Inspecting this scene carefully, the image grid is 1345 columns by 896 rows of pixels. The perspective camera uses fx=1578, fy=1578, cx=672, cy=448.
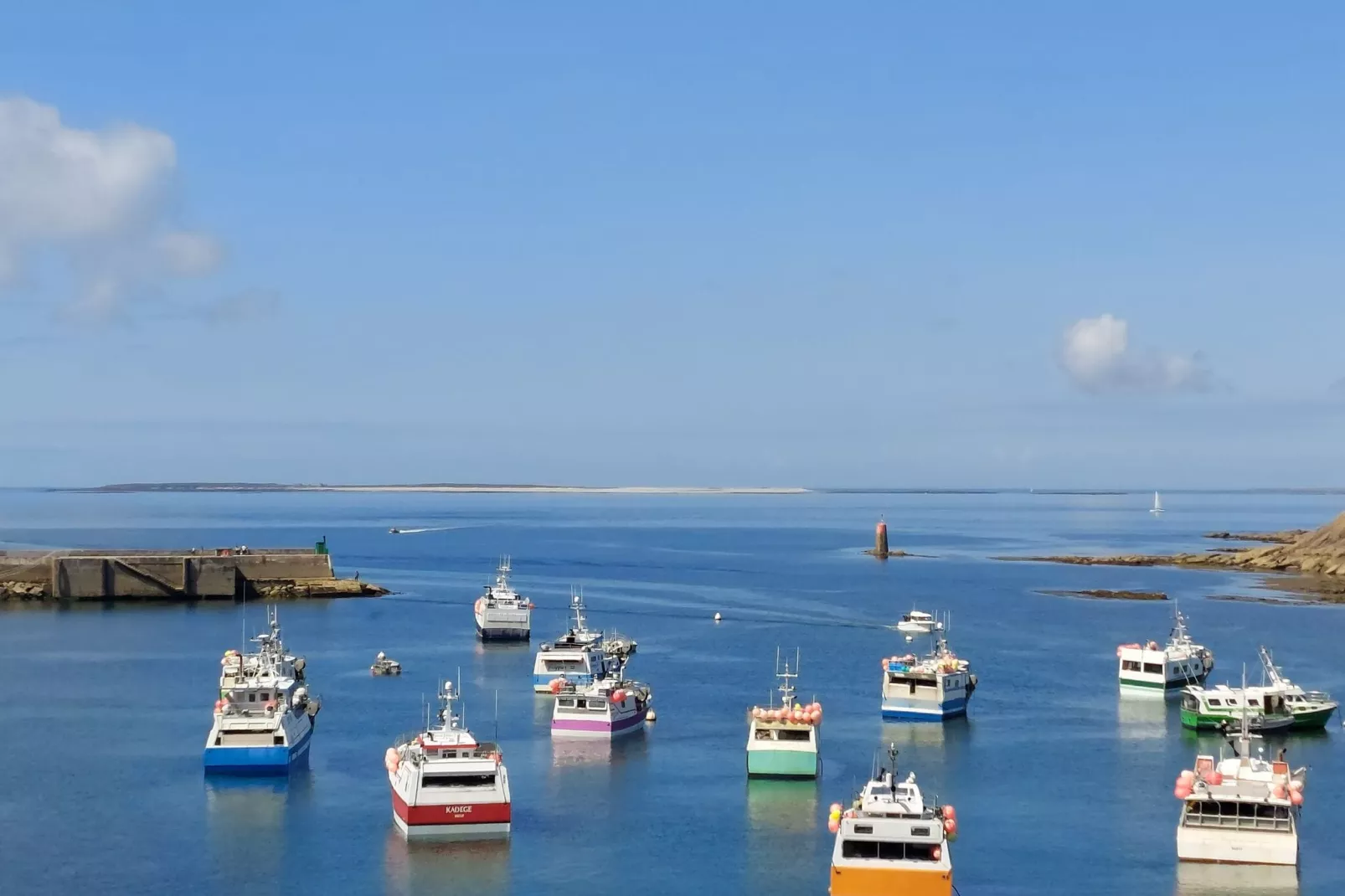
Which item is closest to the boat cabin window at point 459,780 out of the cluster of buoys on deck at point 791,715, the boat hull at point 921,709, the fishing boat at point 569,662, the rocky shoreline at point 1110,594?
the cluster of buoys on deck at point 791,715

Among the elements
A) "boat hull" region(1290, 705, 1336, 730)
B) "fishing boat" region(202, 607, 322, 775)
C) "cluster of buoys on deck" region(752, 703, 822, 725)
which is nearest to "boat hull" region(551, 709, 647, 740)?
"cluster of buoys on deck" region(752, 703, 822, 725)

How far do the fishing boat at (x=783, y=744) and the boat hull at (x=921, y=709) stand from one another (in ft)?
53.9

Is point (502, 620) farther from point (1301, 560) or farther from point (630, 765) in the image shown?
point (1301, 560)

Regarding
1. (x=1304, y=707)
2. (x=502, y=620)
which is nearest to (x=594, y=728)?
(x=1304, y=707)

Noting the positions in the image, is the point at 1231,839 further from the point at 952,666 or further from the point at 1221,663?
the point at 1221,663

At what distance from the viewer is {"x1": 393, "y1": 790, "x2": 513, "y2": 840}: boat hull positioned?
5356 cm

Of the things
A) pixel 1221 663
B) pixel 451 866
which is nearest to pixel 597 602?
pixel 1221 663

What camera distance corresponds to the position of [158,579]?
468ft

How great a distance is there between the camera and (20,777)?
214 ft

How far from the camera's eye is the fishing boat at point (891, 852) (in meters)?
45.2

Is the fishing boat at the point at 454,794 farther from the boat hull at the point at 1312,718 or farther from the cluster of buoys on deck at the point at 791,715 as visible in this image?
the boat hull at the point at 1312,718

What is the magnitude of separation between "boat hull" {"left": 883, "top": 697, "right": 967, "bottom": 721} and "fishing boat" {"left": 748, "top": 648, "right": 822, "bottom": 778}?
53.9 ft

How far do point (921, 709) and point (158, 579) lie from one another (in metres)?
86.6

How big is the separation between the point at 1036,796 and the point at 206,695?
155ft
